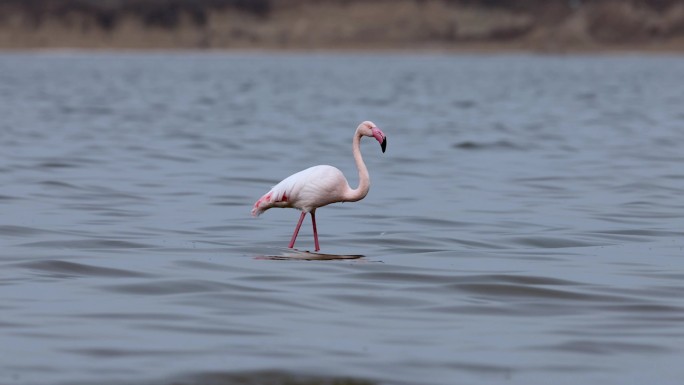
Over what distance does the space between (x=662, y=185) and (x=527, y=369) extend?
41.9 ft

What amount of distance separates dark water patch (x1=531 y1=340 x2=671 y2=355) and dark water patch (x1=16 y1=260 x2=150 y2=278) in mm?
4167

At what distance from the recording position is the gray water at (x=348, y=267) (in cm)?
861

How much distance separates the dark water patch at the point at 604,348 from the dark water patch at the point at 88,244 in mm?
5719

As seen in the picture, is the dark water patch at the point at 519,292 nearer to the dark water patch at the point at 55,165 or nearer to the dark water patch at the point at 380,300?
the dark water patch at the point at 380,300

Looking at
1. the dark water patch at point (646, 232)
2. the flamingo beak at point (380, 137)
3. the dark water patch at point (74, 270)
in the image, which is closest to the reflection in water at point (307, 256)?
the flamingo beak at point (380, 137)

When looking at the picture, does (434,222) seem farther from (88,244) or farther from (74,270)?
(74,270)

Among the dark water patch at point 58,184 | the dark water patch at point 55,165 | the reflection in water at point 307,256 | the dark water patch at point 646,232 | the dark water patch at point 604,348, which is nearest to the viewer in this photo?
the dark water patch at point 604,348

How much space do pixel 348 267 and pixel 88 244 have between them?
9.63 feet

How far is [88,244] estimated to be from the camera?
538 inches

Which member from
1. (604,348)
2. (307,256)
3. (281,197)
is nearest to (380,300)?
(604,348)

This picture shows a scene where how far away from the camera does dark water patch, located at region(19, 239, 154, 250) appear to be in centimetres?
1346

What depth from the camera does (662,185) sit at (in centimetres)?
2059

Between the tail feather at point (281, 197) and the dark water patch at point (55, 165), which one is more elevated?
the tail feather at point (281, 197)

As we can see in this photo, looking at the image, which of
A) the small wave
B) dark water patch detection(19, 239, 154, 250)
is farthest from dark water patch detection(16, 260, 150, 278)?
the small wave
